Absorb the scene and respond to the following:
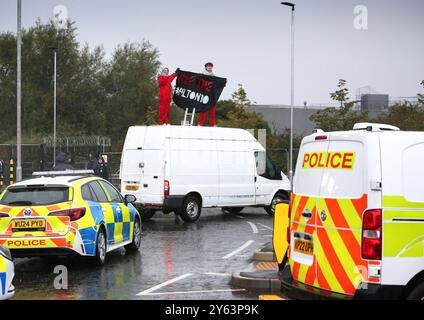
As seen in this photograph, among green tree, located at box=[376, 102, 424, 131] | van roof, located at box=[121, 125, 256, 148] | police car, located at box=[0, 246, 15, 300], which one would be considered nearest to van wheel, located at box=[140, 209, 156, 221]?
van roof, located at box=[121, 125, 256, 148]

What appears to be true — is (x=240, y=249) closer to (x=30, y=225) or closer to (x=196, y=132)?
(x=30, y=225)

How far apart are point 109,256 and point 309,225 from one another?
281 inches

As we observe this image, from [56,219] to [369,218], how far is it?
6270 mm

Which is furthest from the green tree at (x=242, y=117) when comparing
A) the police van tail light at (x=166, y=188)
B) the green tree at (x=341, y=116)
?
the police van tail light at (x=166, y=188)

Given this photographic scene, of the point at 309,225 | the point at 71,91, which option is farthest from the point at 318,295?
the point at 71,91

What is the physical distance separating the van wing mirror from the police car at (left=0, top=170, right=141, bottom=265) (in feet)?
12.1

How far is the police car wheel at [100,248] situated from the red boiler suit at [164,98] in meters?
11.5

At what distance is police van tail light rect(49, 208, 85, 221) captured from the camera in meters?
12.0

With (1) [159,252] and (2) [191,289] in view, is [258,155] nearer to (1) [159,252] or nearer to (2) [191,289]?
(1) [159,252]

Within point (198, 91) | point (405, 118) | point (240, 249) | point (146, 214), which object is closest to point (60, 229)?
point (240, 249)

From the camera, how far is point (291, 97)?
38.3 m

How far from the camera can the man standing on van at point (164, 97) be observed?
2436 cm

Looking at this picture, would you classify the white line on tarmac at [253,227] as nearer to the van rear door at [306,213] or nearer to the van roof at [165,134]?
the van roof at [165,134]

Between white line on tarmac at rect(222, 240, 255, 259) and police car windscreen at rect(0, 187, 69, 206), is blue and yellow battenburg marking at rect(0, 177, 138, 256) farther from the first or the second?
white line on tarmac at rect(222, 240, 255, 259)
